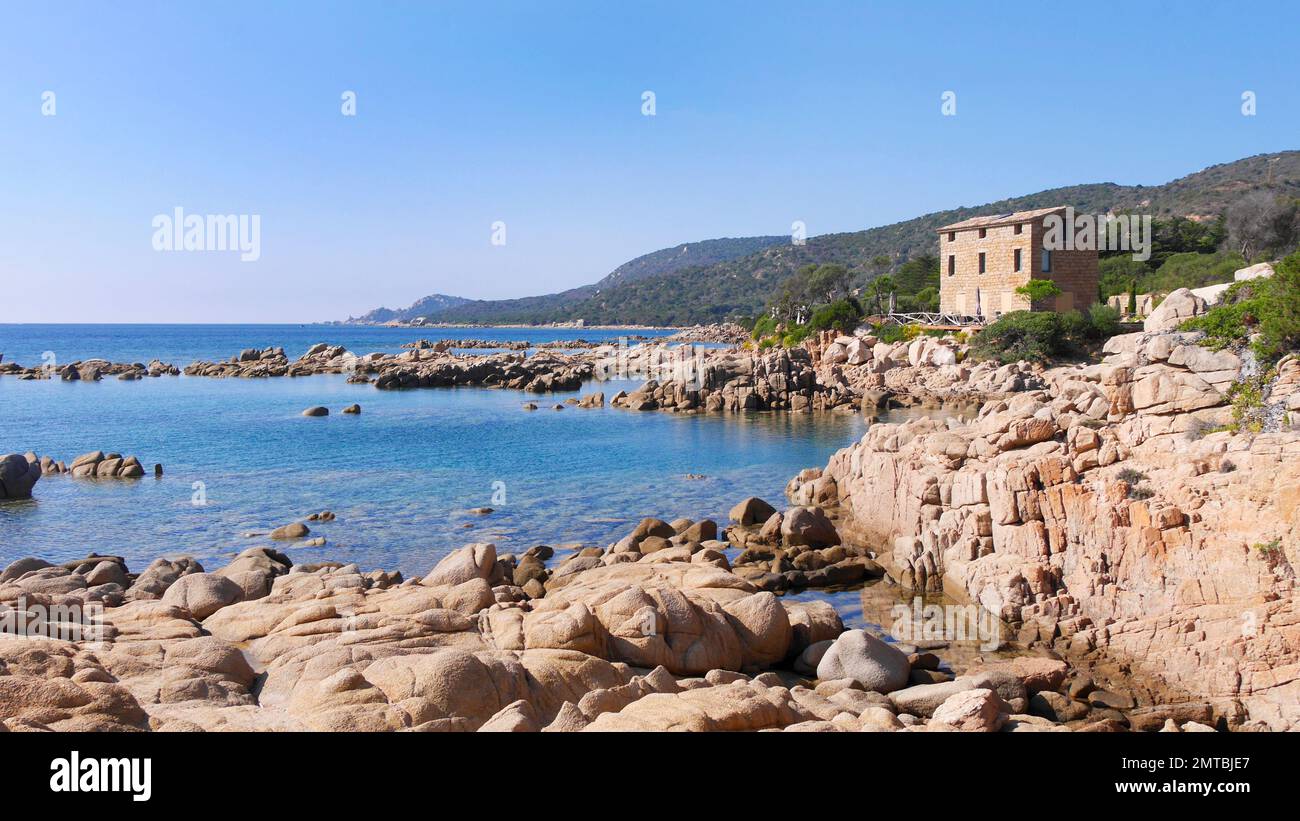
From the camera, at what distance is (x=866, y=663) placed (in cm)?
1148

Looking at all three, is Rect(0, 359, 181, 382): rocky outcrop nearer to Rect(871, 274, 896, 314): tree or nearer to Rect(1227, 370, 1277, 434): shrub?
Rect(871, 274, 896, 314): tree

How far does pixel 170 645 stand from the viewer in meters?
10.6

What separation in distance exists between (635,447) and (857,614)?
2079 cm

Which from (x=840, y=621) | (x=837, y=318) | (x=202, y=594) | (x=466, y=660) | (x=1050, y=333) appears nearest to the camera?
(x=466, y=660)

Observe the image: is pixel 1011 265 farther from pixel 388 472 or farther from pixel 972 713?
pixel 972 713

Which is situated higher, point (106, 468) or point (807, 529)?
point (106, 468)

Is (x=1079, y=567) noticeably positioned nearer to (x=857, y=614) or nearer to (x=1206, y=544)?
(x=1206, y=544)

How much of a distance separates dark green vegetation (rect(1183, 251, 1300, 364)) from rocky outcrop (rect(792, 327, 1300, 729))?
1.72 ft

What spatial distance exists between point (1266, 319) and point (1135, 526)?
16.5ft

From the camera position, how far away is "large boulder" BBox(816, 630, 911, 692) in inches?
447

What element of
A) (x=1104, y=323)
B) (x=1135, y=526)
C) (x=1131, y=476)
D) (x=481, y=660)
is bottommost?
(x=481, y=660)

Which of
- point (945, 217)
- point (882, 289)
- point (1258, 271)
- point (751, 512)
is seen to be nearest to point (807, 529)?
point (751, 512)

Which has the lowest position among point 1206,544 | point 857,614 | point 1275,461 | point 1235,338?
point 857,614
